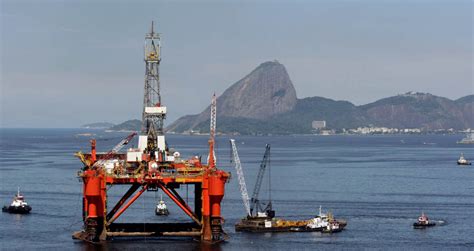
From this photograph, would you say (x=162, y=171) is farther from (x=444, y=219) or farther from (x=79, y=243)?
(x=444, y=219)

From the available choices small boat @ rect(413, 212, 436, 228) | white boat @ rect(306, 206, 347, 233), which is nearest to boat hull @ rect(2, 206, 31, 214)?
white boat @ rect(306, 206, 347, 233)

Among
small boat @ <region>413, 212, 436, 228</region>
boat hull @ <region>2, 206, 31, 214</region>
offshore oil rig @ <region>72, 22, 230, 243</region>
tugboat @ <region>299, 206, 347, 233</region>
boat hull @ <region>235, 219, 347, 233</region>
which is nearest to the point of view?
offshore oil rig @ <region>72, 22, 230, 243</region>

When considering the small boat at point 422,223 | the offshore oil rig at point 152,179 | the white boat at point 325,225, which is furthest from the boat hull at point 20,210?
the small boat at point 422,223

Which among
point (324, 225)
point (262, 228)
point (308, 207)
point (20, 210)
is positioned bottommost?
point (262, 228)

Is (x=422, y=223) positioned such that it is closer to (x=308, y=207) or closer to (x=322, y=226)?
(x=322, y=226)

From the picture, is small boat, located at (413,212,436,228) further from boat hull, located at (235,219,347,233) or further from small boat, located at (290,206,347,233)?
boat hull, located at (235,219,347,233)

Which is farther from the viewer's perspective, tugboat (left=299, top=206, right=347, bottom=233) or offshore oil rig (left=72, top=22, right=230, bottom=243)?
tugboat (left=299, top=206, right=347, bottom=233)

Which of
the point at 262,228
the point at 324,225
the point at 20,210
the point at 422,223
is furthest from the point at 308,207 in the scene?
the point at 20,210

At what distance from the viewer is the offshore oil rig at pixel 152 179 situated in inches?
2714

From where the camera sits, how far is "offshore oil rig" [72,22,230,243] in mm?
68938

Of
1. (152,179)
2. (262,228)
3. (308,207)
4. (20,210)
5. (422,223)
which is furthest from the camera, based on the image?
(308,207)

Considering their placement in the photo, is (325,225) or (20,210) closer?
(325,225)

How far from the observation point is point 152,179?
227 ft

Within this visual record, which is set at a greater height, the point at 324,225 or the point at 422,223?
the point at 324,225
